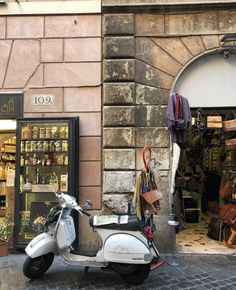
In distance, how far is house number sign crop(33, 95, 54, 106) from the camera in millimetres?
7117

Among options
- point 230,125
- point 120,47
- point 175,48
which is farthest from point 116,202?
point 175,48

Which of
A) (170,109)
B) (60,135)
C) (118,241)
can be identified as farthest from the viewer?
(60,135)

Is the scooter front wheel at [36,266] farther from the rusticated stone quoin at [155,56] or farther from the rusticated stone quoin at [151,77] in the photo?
the rusticated stone quoin at [155,56]

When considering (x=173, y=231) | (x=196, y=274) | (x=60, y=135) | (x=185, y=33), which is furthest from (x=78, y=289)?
(x=185, y=33)

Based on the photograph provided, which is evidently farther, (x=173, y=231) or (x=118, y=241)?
(x=173, y=231)

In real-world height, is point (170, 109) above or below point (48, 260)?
above

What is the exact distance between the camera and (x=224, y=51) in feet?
23.0

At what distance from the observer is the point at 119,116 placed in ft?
22.6

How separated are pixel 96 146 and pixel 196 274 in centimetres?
292

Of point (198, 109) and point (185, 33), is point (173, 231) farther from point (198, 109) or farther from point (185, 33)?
point (185, 33)

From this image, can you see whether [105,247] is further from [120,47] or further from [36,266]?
[120,47]

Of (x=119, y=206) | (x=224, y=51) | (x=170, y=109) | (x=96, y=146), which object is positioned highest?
(x=224, y=51)

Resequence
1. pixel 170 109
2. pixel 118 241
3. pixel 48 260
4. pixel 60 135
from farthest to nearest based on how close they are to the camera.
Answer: pixel 60 135 → pixel 170 109 → pixel 48 260 → pixel 118 241

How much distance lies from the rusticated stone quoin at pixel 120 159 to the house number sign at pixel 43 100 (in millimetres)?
1519
